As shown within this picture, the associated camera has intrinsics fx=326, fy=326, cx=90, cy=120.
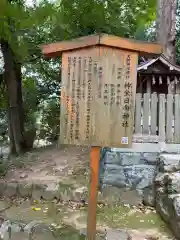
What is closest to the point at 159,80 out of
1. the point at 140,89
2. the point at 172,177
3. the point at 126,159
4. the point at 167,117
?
the point at 140,89

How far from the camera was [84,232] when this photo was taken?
13.4 ft


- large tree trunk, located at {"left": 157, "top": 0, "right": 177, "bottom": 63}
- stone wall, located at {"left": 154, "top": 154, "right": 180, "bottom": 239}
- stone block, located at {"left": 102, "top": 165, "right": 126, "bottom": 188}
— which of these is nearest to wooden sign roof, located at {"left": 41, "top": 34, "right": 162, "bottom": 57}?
stone wall, located at {"left": 154, "top": 154, "right": 180, "bottom": 239}

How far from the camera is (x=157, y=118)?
6219mm

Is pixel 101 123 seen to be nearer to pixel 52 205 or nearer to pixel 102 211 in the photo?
pixel 102 211

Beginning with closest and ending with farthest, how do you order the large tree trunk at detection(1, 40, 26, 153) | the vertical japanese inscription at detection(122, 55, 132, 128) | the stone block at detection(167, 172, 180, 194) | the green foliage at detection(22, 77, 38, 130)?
the vertical japanese inscription at detection(122, 55, 132, 128) → the stone block at detection(167, 172, 180, 194) → the large tree trunk at detection(1, 40, 26, 153) → the green foliage at detection(22, 77, 38, 130)

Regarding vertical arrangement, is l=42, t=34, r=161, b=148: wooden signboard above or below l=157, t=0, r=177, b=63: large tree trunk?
below

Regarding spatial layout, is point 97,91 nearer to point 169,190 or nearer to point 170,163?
point 169,190

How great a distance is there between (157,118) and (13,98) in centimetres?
532

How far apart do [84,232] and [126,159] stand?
2.38 meters

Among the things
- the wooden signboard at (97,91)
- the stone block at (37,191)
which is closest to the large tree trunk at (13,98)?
the stone block at (37,191)

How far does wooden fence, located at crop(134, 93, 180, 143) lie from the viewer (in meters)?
6.14

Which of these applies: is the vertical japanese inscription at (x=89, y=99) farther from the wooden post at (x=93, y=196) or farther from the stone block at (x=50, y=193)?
the stone block at (x=50, y=193)

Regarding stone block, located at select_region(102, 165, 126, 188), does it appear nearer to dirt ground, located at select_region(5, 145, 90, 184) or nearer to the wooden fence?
the wooden fence

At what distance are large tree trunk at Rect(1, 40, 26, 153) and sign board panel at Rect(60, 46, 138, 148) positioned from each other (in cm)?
668
